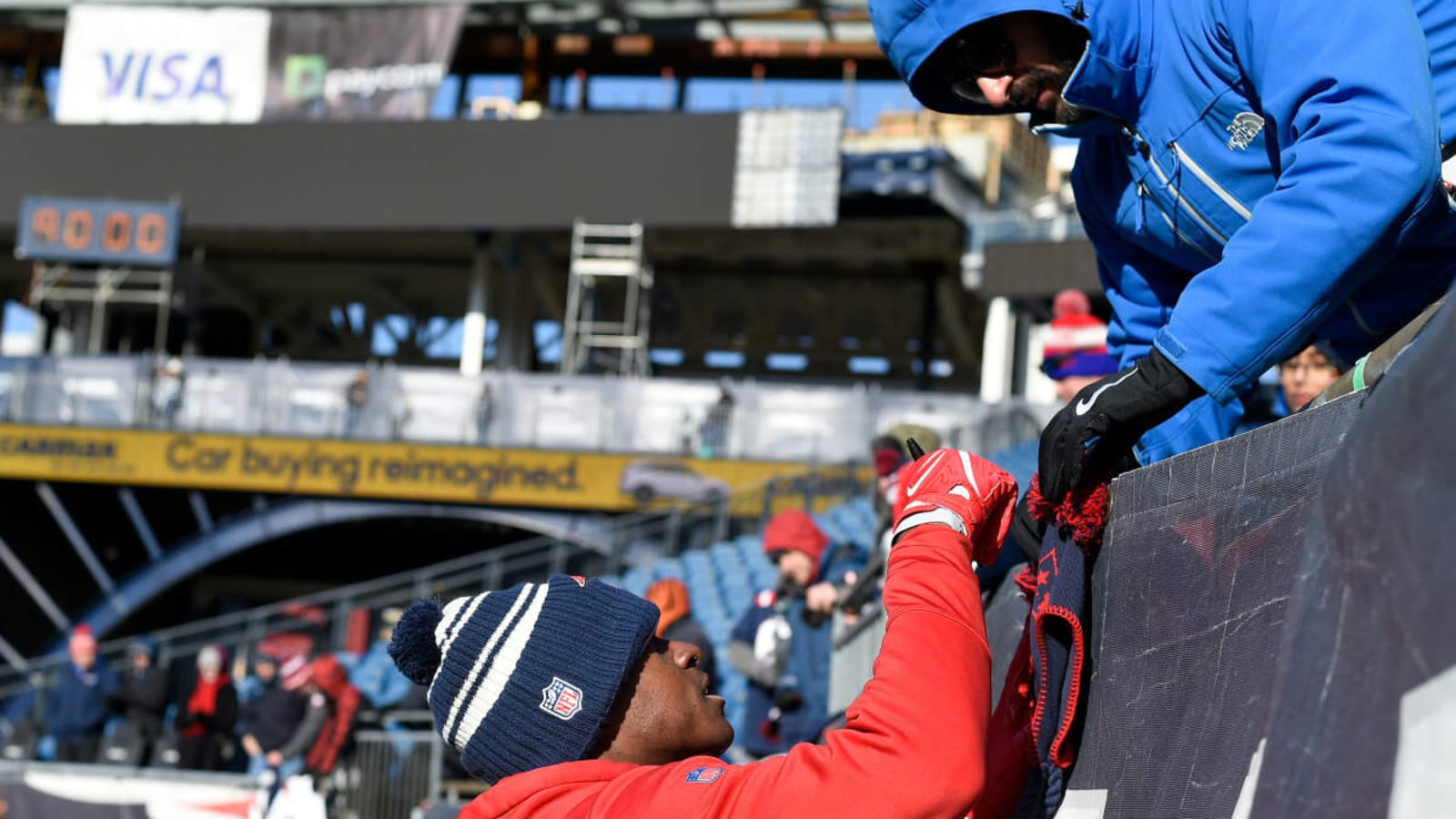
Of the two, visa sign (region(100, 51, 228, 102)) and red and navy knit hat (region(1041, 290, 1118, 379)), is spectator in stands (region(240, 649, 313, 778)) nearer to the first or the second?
red and navy knit hat (region(1041, 290, 1118, 379))

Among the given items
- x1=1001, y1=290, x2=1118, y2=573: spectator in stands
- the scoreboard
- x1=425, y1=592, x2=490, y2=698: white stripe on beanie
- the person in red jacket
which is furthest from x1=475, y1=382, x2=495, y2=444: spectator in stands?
x1=425, y1=592, x2=490, y2=698: white stripe on beanie

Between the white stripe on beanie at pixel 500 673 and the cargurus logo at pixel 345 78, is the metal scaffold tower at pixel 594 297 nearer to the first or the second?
the cargurus logo at pixel 345 78

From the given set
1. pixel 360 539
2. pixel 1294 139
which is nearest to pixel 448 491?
pixel 360 539

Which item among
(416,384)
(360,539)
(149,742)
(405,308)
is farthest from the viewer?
(405,308)

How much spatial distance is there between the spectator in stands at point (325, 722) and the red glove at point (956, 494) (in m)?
9.47

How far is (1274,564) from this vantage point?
4.83 ft

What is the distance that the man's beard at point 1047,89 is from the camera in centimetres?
212

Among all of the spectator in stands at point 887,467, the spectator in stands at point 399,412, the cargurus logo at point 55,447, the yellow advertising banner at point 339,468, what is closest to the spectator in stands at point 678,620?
the spectator in stands at point 887,467

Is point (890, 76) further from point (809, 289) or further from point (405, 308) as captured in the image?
point (405, 308)

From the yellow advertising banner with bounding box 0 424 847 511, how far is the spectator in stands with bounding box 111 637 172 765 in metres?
9.90

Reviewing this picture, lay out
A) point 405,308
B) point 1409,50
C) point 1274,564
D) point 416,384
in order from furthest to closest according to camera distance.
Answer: point 405,308
point 416,384
point 1409,50
point 1274,564

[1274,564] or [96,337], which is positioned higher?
[96,337]

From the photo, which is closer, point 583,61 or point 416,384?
point 416,384

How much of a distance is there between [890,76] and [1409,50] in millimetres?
32222
